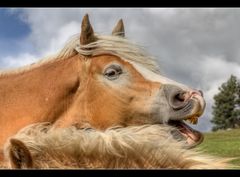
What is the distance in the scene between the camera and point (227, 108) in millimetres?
46469

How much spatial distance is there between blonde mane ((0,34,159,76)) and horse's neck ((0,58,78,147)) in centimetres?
10

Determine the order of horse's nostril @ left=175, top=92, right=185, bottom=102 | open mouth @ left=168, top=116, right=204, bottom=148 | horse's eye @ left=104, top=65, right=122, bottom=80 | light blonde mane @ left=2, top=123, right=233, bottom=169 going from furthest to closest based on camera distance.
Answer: horse's eye @ left=104, top=65, right=122, bottom=80
horse's nostril @ left=175, top=92, right=185, bottom=102
open mouth @ left=168, top=116, right=204, bottom=148
light blonde mane @ left=2, top=123, right=233, bottom=169

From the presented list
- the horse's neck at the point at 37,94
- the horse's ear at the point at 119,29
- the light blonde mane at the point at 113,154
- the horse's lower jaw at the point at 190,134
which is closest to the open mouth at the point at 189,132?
the horse's lower jaw at the point at 190,134

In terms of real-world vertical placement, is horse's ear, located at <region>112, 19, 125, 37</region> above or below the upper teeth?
above

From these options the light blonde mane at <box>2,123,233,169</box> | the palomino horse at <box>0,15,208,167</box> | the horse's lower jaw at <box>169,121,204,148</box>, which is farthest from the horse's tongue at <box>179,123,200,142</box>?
the light blonde mane at <box>2,123,233,169</box>

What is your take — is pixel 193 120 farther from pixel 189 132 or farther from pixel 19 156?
pixel 19 156

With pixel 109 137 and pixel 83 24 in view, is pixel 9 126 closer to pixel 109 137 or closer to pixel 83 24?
pixel 83 24

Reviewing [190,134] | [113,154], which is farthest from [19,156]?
[190,134]

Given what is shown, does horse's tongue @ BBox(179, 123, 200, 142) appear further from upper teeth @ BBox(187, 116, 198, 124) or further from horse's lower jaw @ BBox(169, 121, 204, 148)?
upper teeth @ BBox(187, 116, 198, 124)

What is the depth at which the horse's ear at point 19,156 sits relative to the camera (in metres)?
1.52

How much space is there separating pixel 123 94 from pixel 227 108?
42902 millimetres

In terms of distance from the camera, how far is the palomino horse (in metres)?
4.79
